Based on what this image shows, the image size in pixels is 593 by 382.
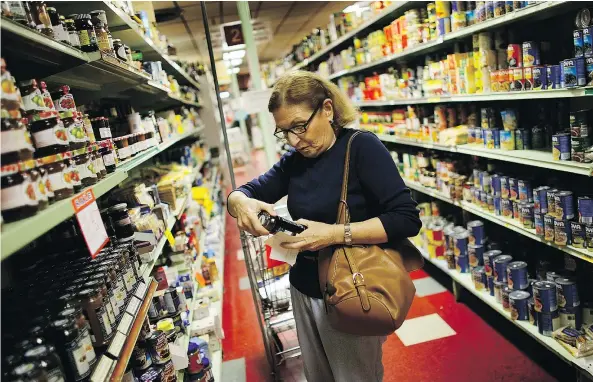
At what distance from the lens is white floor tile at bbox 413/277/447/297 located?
3956 millimetres

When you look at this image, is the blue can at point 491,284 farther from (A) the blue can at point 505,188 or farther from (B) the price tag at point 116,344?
(B) the price tag at point 116,344

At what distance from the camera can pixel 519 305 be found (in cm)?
276

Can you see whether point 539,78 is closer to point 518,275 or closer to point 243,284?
point 518,275

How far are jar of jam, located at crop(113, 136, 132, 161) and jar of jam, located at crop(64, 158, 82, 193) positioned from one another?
84 cm

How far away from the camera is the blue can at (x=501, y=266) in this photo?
9.67 feet

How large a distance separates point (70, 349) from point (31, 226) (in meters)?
0.39

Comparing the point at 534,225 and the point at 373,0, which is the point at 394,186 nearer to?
the point at 534,225

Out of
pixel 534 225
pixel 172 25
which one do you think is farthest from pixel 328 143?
pixel 172 25

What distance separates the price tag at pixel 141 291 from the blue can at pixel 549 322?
217cm

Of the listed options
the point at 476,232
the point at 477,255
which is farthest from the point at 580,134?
the point at 477,255

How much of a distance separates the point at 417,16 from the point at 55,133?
331 cm

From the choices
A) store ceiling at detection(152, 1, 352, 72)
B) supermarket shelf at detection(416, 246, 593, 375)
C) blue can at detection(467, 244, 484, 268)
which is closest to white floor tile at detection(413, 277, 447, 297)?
Result: supermarket shelf at detection(416, 246, 593, 375)

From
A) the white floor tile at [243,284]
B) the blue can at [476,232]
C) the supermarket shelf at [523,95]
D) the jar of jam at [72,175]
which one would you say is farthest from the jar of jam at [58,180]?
the white floor tile at [243,284]

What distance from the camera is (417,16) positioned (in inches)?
150
